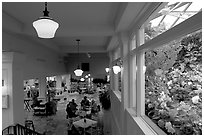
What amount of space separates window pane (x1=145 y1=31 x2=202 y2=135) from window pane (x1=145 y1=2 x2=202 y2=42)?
23 cm

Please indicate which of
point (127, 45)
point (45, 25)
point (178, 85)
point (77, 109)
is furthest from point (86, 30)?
point (77, 109)

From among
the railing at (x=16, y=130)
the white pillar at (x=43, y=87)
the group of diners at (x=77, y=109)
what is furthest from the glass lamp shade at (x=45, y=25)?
the white pillar at (x=43, y=87)

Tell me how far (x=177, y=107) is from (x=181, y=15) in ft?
3.71

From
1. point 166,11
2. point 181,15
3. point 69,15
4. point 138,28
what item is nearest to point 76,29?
point 69,15

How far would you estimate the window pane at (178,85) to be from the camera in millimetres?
1962

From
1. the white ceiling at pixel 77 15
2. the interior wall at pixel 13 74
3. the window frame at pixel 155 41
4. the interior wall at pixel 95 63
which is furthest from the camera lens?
the interior wall at pixel 95 63

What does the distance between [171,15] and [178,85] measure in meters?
0.90

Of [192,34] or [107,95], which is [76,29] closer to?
[192,34]

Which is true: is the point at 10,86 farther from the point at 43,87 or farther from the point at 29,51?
the point at 43,87

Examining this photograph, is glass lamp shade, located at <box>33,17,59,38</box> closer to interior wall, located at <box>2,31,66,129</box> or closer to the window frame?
the window frame

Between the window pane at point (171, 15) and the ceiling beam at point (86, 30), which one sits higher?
the ceiling beam at point (86, 30)

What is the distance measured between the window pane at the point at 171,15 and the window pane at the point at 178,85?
23 cm

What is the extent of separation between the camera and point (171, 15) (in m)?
2.45

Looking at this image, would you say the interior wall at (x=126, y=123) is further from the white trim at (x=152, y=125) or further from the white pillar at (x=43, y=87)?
the white pillar at (x=43, y=87)
